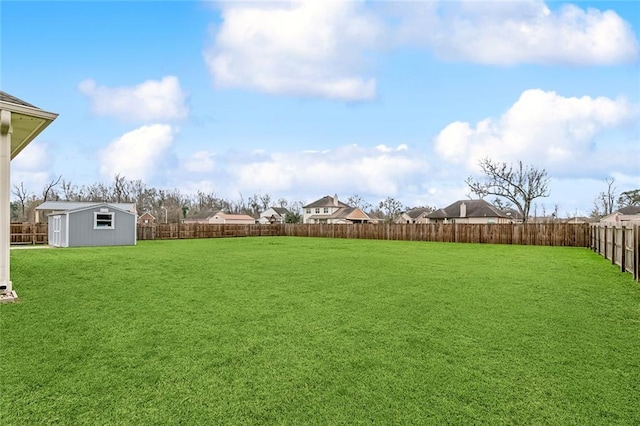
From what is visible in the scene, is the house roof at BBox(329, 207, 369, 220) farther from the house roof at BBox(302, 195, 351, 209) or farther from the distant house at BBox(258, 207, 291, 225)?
the distant house at BBox(258, 207, 291, 225)

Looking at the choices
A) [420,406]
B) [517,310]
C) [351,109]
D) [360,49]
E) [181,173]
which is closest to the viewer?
[420,406]

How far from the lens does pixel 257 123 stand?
18.5m

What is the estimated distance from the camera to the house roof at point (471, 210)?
40.2 m

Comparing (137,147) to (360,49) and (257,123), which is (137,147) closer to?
(257,123)

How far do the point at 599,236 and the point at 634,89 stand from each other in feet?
18.9

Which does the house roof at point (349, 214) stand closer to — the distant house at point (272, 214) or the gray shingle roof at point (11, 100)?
the distant house at point (272, 214)

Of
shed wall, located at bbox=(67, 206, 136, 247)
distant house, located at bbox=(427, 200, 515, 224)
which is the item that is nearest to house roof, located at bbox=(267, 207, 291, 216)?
distant house, located at bbox=(427, 200, 515, 224)

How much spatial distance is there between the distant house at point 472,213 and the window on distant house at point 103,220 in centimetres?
3507

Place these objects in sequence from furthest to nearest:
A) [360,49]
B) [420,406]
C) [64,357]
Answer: [360,49] < [64,357] < [420,406]

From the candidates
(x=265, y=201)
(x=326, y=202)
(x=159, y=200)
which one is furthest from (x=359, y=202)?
(x=159, y=200)

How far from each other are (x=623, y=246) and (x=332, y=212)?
43559mm

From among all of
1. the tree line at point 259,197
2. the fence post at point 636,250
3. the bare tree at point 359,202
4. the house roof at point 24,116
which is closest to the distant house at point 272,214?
the tree line at point 259,197

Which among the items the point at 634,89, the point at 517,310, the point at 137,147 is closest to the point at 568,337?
the point at 517,310

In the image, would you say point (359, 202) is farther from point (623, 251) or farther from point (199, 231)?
point (623, 251)
